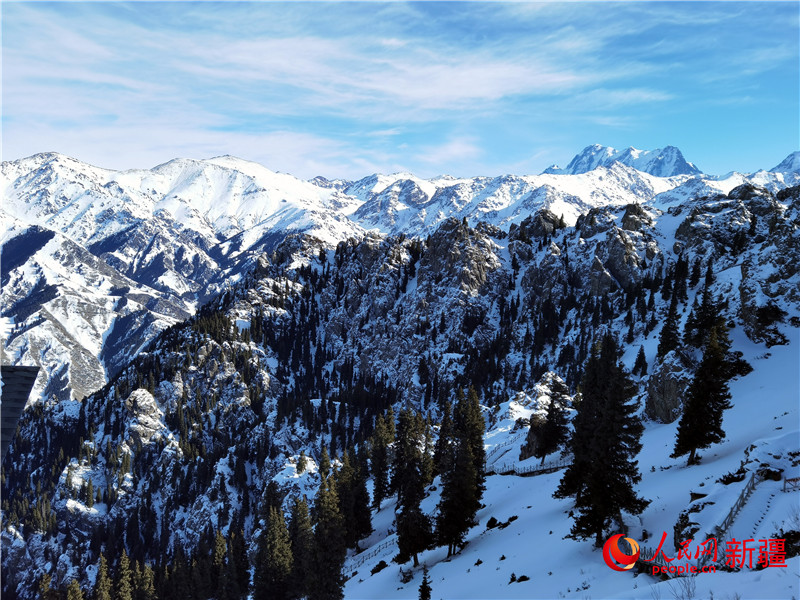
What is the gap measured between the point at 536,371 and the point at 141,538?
153 m

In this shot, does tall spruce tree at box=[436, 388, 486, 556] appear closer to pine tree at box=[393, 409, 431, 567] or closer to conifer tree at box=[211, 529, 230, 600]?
pine tree at box=[393, 409, 431, 567]

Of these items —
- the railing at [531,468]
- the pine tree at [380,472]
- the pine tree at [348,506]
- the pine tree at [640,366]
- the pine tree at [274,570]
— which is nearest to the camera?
the pine tree at [274,570]

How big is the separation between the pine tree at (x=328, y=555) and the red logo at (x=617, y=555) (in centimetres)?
3171

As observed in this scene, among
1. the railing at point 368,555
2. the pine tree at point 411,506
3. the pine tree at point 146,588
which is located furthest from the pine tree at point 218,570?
the pine tree at point 411,506

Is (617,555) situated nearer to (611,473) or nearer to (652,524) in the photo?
(611,473)

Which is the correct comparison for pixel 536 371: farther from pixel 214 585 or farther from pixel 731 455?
pixel 731 455

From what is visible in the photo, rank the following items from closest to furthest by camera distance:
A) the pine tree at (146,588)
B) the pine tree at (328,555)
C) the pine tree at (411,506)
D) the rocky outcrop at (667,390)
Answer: the pine tree at (328,555), the pine tree at (411,506), the rocky outcrop at (667,390), the pine tree at (146,588)

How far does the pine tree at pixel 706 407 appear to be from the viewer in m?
50.9

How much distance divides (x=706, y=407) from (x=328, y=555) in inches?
1672

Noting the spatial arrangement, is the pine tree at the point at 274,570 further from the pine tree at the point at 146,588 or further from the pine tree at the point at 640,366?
the pine tree at the point at 640,366

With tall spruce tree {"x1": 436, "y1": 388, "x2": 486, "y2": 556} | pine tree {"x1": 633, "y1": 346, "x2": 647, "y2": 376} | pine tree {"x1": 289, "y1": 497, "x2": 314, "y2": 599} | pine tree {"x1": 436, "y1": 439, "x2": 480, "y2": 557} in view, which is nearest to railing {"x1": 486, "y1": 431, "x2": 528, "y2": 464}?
pine tree {"x1": 633, "y1": 346, "x2": 647, "y2": 376}

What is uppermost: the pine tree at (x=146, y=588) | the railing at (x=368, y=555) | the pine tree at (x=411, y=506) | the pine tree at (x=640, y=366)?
the pine tree at (x=640, y=366)

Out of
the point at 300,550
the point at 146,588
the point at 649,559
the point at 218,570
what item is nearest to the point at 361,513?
the point at 300,550

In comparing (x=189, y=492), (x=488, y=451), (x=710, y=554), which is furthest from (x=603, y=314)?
(x=710, y=554)
